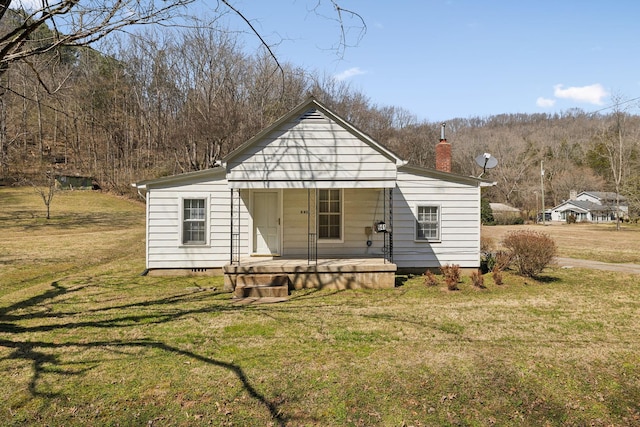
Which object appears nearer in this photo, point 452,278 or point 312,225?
point 452,278

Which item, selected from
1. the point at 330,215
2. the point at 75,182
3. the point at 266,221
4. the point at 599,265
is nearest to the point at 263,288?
the point at 266,221

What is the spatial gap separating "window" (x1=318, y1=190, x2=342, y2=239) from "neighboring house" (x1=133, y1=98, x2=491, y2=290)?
0.11 feet

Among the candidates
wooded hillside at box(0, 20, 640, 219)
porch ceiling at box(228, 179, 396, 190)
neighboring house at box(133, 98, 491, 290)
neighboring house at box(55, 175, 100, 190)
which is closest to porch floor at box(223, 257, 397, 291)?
neighboring house at box(133, 98, 491, 290)

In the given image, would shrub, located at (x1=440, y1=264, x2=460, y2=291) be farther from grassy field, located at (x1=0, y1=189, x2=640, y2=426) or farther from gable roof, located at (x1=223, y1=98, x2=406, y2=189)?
gable roof, located at (x1=223, y1=98, x2=406, y2=189)

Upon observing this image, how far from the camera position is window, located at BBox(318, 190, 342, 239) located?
42.1 ft

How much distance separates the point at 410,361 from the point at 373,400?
1.32 m

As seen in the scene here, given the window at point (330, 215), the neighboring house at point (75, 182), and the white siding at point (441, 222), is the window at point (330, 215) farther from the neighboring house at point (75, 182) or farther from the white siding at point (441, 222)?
the neighboring house at point (75, 182)

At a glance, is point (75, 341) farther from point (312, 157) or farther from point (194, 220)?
point (312, 157)

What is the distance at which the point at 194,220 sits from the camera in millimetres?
12570

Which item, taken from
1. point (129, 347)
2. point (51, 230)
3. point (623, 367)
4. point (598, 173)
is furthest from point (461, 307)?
point (598, 173)

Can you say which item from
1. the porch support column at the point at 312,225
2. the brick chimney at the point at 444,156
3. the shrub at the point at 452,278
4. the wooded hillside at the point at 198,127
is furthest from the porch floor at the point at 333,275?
the wooded hillside at the point at 198,127

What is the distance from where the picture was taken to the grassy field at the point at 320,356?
4.59 metres

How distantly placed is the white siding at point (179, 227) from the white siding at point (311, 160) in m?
1.80

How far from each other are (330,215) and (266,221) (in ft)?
6.86
